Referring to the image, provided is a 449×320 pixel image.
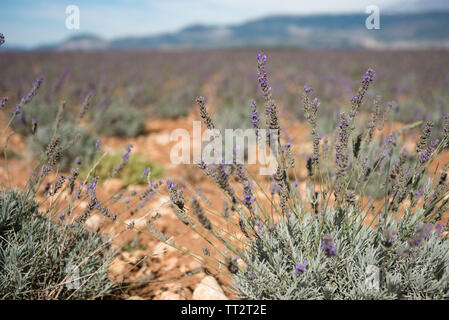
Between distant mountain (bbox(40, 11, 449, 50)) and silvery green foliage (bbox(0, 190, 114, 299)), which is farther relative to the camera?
distant mountain (bbox(40, 11, 449, 50))

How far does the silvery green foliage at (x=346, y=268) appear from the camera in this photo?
1232mm

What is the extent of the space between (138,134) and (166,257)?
3.70 meters

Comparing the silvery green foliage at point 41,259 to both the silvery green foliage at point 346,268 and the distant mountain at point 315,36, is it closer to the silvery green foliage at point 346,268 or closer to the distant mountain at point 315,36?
the silvery green foliage at point 346,268

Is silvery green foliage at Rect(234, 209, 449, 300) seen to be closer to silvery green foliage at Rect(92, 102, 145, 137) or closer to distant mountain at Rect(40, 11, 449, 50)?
silvery green foliage at Rect(92, 102, 145, 137)

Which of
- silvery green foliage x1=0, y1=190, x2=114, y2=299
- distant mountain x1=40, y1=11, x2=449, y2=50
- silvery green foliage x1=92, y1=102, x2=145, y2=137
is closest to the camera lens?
silvery green foliage x1=0, y1=190, x2=114, y2=299

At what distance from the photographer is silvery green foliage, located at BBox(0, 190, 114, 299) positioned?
137 cm

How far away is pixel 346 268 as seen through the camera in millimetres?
1354

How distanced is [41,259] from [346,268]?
1480 millimetres

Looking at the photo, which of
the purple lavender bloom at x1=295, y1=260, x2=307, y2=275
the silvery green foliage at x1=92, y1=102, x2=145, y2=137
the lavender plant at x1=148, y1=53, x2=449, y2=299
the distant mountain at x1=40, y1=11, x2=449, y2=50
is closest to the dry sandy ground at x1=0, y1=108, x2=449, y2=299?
the lavender plant at x1=148, y1=53, x2=449, y2=299

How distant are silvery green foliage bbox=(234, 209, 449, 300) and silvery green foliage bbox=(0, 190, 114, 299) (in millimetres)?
774

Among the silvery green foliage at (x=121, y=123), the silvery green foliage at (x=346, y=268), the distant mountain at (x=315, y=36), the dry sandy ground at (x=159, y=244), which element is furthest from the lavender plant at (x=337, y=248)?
the distant mountain at (x=315, y=36)

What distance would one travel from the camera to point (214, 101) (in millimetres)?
7133

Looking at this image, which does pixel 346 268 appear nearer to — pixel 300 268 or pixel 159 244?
pixel 300 268

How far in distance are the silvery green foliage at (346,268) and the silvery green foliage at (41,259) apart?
774 mm
